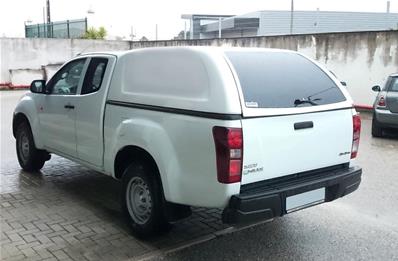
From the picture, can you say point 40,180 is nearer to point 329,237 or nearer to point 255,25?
Result: point 329,237

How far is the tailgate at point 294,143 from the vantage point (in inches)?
134

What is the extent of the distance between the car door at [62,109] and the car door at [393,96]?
689 centimetres

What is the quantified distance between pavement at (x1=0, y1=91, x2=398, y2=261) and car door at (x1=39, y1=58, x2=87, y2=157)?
1.95 feet

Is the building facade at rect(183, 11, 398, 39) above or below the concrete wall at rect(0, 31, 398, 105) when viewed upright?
above

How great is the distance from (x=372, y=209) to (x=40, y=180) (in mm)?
4206

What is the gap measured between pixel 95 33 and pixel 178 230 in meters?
28.1

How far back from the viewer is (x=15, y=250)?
3887 millimetres

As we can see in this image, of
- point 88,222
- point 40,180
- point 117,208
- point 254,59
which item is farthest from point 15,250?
point 254,59

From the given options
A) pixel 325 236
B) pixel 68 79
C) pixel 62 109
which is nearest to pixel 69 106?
pixel 62 109

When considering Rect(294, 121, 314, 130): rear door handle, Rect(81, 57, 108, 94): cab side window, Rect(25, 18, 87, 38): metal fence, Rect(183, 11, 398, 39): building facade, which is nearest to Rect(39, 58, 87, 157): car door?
Rect(81, 57, 108, 94): cab side window

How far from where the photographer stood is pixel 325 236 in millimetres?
4297

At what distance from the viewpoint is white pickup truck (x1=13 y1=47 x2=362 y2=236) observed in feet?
11.1

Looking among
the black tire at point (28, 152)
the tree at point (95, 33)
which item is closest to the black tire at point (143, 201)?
the black tire at point (28, 152)

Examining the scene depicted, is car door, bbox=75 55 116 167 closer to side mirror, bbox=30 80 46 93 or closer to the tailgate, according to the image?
side mirror, bbox=30 80 46 93
